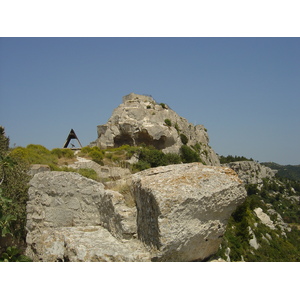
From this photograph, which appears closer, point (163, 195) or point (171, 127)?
point (163, 195)

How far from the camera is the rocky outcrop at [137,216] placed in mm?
4223

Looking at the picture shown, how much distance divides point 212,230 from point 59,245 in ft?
8.68

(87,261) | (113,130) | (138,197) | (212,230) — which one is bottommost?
(87,261)

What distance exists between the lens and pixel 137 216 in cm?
516

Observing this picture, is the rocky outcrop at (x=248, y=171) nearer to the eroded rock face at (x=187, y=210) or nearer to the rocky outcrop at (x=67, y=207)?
the rocky outcrop at (x=67, y=207)

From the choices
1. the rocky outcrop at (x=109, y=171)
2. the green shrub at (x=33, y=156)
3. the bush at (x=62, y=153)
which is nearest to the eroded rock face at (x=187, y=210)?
the rocky outcrop at (x=109, y=171)

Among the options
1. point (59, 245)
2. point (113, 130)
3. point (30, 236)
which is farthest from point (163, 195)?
point (113, 130)

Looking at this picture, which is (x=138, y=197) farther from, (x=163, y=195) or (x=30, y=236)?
(x=30, y=236)

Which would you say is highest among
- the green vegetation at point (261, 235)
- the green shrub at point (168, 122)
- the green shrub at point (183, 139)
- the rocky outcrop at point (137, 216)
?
the green shrub at point (168, 122)

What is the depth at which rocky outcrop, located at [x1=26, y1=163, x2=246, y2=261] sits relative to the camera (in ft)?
13.9

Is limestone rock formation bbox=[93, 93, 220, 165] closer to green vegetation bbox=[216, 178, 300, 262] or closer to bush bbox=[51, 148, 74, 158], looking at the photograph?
→ bush bbox=[51, 148, 74, 158]

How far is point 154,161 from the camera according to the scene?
2239 cm

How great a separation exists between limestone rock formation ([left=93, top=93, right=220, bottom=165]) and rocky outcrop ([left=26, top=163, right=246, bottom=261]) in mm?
22645

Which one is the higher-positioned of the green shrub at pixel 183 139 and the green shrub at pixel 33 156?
the green shrub at pixel 183 139
